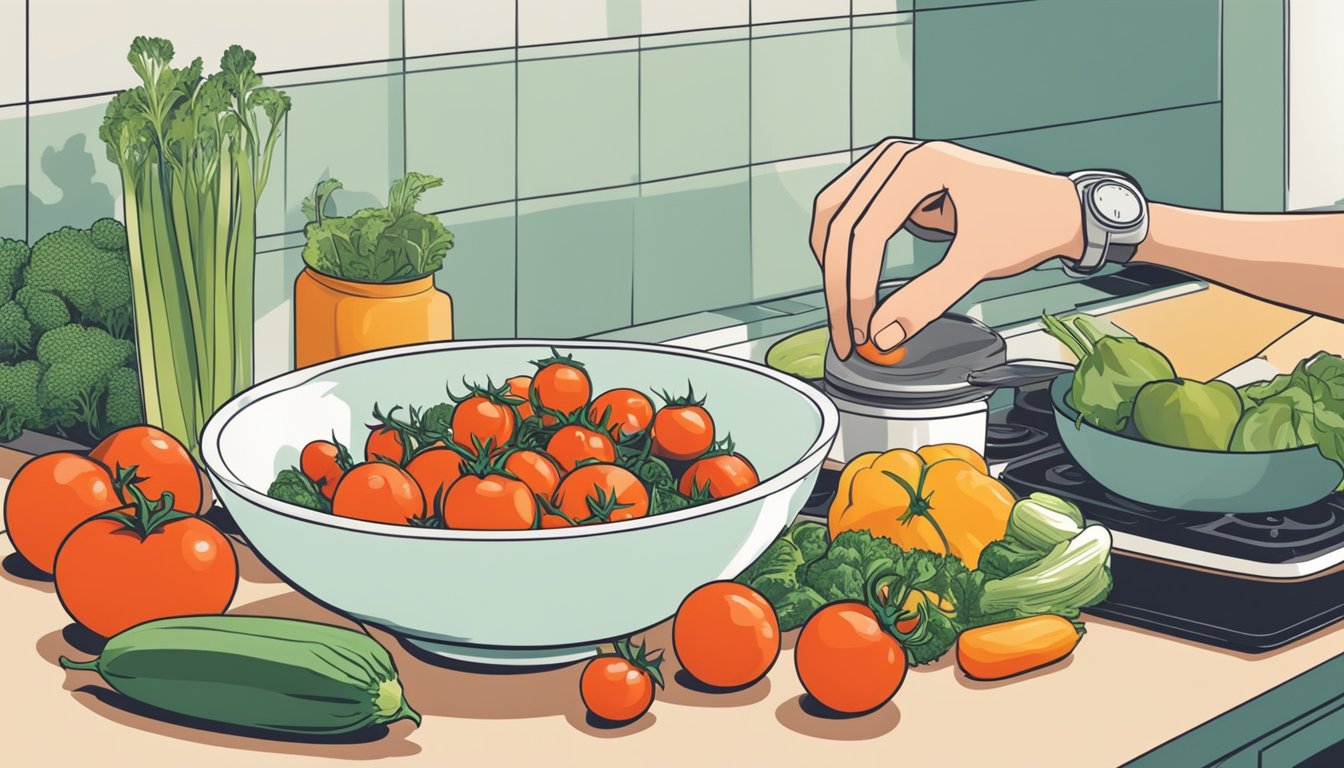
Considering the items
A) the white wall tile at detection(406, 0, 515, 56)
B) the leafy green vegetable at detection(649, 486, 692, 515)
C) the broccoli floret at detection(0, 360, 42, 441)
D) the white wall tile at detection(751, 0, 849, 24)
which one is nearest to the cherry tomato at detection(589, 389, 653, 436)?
the leafy green vegetable at detection(649, 486, 692, 515)

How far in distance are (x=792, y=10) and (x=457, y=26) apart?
49 cm

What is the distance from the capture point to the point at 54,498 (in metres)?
1.48

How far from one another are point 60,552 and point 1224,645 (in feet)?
2.60

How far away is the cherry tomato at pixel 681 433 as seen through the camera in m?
1.43

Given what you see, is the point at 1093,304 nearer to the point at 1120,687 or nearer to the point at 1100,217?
the point at 1100,217

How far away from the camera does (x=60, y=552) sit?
1.36 metres

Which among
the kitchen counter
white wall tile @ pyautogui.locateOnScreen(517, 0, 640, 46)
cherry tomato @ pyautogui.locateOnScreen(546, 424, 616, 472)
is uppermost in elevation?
white wall tile @ pyautogui.locateOnScreen(517, 0, 640, 46)

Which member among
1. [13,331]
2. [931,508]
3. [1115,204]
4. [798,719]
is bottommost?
[798,719]

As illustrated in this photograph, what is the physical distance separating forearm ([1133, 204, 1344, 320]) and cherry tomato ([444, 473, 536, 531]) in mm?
791

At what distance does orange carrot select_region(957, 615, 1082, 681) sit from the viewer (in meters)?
1.29

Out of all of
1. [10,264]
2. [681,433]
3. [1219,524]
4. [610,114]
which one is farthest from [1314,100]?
[10,264]

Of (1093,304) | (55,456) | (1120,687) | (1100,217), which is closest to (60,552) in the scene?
(55,456)

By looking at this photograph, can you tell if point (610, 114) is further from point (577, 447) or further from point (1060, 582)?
point (1060, 582)

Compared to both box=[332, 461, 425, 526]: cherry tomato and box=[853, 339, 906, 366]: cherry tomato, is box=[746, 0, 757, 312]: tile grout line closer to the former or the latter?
box=[853, 339, 906, 366]: cherry tomato
